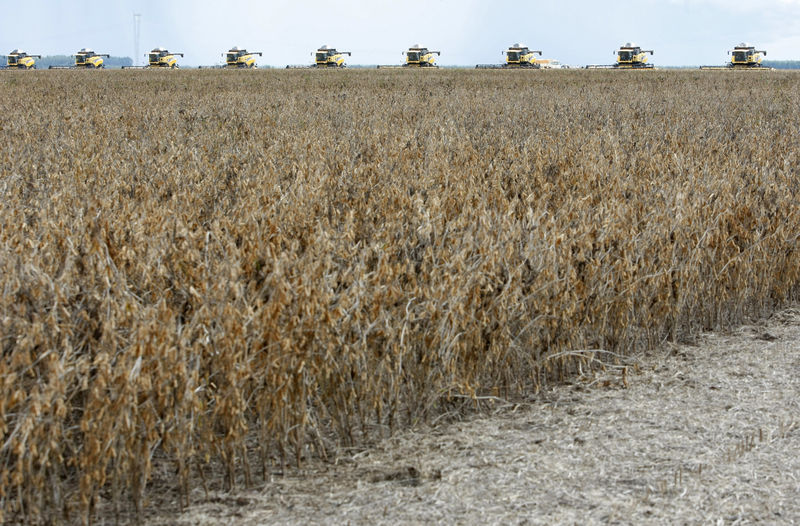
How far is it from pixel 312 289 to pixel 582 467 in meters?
1.31

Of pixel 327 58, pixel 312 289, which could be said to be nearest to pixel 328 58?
pixel 327 58

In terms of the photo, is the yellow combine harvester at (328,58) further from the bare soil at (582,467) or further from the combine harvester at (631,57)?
the bare soil at (582,467)

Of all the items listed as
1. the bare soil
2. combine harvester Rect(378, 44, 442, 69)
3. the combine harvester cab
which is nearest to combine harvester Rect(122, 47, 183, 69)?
the combine harvester cab

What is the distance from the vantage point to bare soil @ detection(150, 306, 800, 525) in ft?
9.83

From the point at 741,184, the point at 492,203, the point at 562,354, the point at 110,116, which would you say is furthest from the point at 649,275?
the point at 110,116

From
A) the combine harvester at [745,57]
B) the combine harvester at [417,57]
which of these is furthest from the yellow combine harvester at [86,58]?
the combine harvester at [745,57]

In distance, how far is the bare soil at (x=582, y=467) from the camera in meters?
3.00

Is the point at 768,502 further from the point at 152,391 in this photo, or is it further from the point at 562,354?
the point at 152,391

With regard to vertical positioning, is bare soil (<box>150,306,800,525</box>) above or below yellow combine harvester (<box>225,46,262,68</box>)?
below

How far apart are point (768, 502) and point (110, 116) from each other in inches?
416

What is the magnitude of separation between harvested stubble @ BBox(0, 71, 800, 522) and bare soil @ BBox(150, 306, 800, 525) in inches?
7.1

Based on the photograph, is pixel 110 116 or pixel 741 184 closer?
pixel 741 184

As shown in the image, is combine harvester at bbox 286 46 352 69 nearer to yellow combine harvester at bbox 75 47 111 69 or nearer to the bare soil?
yellow combine harvester at bbox 75 47 111 69

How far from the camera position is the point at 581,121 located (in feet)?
38.9
